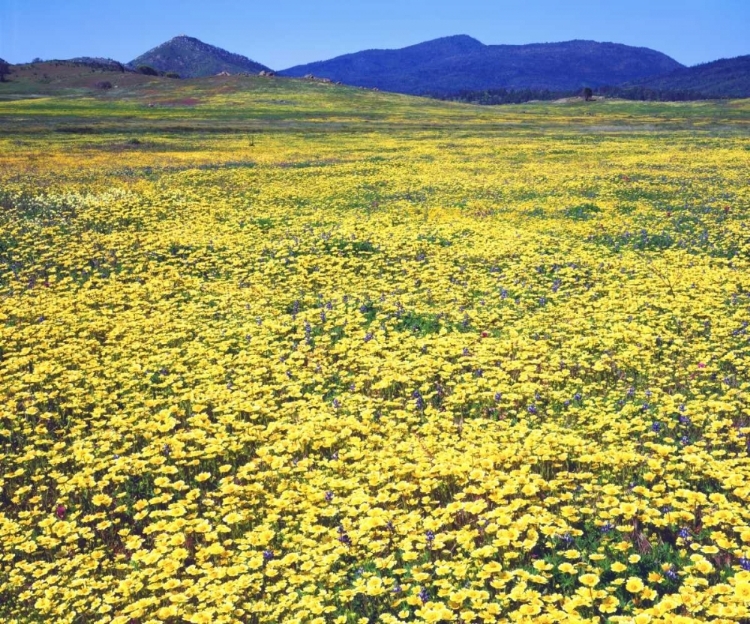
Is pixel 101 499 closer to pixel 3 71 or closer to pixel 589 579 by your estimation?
pixel 589 579

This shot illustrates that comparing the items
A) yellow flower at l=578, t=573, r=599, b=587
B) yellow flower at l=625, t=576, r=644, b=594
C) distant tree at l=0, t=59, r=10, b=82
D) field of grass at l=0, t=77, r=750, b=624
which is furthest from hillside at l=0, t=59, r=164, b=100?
yellow flower at l=625, t=576, r=644, b=594

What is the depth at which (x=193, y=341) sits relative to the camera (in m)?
11.5

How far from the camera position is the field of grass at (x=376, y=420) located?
5.77 metres

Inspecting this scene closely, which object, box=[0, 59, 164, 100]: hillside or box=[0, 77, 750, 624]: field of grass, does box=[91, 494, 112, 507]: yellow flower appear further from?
box=[0, 59, 164, 100]: hillside

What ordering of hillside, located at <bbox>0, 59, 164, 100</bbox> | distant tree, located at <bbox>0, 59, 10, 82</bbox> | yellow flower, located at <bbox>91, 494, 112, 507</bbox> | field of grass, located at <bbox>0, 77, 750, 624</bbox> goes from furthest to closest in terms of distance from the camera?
distant tree, located at <bbox>0, 59, 10, 82</bbox> < hillside, located at <bbox>0, 59, 164, 100</bbox> < yellow flower, located at <bbox>91, 494, 112, 507</bbox> < field of grass, located at <bbox>0, 77, 750, 624</bbox>

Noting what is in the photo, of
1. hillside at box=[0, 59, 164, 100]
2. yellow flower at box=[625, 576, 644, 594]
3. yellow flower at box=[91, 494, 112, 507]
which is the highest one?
hillside at box=[0, 59, 164, 100]

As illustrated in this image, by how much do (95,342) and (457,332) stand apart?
20.8 feet

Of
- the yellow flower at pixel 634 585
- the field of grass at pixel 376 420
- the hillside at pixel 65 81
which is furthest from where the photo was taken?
the hillside at pixel 65 81

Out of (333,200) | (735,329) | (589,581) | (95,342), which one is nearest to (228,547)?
(589,581)

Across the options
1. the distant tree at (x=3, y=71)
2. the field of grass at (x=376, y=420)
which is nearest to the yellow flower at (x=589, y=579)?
the field of grass at (x=376, y=420)

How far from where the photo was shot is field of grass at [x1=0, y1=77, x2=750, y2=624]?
5766 mm

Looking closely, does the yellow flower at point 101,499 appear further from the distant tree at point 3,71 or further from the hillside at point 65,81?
the distant tree at point 3,71

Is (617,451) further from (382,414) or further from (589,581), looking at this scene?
(382,414)

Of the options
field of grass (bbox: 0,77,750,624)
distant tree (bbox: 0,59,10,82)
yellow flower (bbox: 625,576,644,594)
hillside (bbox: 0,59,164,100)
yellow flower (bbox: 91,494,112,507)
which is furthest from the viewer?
distant tree (bbox: 0,59,10,82)
